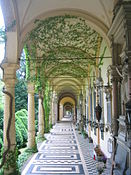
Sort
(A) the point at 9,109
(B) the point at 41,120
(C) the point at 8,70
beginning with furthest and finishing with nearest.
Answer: (B) the point at 41,120 → (C) the point at 8,70 → (A) the point at 9,109

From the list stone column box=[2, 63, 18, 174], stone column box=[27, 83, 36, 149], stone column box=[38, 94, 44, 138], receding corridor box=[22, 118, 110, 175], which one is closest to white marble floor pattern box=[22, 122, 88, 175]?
receding corridor box=[22, 118, 110, 175]

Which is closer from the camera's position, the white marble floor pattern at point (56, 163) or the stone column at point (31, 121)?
the white marble floor pattern at point (56, 163)

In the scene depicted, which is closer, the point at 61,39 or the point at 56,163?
the point at 56,163

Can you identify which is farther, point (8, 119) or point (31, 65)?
point (31, 65)

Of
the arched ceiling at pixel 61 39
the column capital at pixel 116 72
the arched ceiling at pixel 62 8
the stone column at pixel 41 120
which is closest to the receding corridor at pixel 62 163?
the column capital at pixel 116 72

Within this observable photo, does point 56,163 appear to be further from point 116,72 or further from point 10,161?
point 116,72

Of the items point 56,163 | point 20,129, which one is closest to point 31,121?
point 20,129

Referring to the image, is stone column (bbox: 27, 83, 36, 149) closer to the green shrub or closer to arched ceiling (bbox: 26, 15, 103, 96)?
arched ceiling (bbox: 26, 15, 103, 96)

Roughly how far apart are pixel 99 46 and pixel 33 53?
131 inches

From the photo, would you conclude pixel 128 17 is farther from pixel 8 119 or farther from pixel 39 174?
pixel 39 174

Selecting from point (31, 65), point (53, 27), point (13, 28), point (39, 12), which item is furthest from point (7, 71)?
point (31, 65)

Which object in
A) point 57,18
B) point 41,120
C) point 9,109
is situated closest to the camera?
point 9,109

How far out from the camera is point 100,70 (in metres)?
11.5

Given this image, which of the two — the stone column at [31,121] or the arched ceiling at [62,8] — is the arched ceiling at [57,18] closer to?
the arched ceiling at [62,8]
